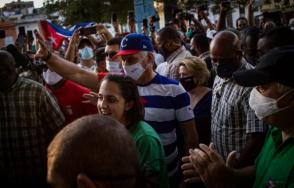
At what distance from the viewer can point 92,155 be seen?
4.99 ft

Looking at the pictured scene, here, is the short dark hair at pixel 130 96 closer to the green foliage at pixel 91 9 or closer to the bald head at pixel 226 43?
the bald head at pixel 226 43

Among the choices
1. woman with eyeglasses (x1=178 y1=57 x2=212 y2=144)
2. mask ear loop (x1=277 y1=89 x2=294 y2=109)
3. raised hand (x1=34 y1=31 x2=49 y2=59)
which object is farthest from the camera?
woman with eyeglasses (x1=178 y1=57 x2=212 y2=144)

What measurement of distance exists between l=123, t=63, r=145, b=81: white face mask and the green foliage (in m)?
26.9

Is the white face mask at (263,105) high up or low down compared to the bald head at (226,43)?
down

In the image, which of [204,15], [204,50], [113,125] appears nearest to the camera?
[113,125]

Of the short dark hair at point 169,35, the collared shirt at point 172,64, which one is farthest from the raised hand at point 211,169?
the short dark hair at point 169,35

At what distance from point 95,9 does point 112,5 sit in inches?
49.8

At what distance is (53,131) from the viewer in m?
3.97

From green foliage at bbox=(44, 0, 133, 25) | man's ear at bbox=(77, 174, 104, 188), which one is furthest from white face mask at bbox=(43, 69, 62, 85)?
green foliage at bbox=(44, 0, 133, 25)

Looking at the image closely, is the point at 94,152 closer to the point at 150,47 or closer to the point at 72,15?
the point at 150,47

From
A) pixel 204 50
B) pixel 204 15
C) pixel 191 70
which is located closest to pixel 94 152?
pixel 191 70

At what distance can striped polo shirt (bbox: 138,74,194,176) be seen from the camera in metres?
3.50

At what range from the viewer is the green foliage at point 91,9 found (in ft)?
100

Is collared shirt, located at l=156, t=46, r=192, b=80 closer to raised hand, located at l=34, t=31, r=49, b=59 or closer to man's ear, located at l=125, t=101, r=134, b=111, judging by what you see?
raised hand, located at l=34, t=31, r=49, b=59
